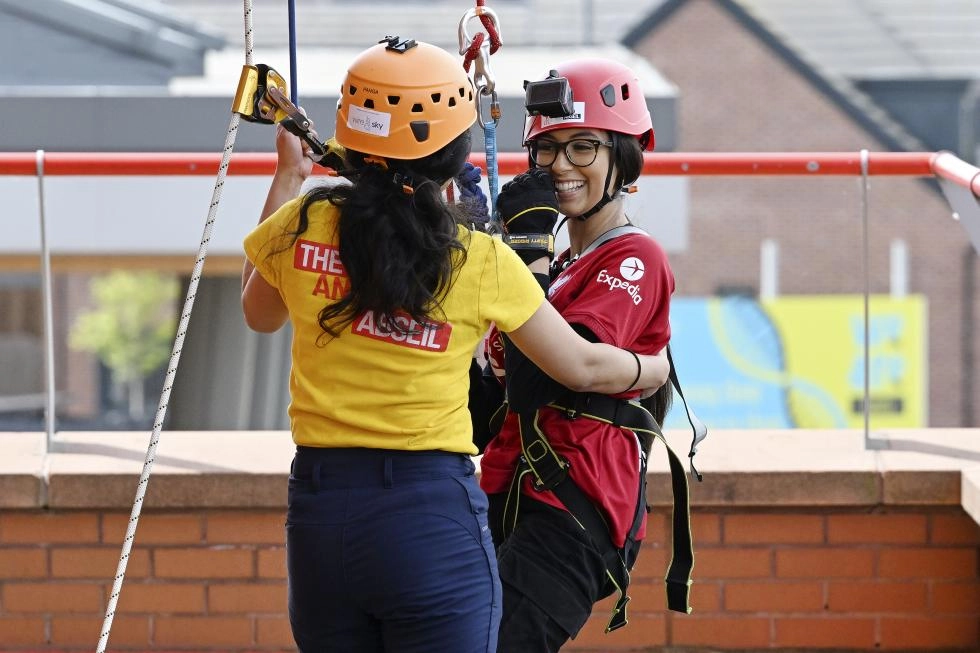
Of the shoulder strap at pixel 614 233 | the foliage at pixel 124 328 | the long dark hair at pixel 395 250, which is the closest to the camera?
the long dark hair at pixel 395 250

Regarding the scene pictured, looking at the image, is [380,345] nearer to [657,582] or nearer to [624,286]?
[624,286]

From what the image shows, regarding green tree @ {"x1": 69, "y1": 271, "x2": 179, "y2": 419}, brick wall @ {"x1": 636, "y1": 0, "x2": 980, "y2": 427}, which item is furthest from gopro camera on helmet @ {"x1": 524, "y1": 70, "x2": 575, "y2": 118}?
green tree @ {"x1": 69, "y1": 271, "x2": 179, "y2": 419}

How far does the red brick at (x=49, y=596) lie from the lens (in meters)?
3.87

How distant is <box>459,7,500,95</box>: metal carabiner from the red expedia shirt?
0.39m

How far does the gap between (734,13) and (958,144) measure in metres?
5.72

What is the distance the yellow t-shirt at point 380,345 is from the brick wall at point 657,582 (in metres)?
1.62

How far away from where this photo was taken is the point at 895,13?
37062 millimetres

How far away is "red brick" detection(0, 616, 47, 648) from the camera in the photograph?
3.88m

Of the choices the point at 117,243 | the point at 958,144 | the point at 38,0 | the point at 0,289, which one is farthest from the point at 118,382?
the point at 117,243

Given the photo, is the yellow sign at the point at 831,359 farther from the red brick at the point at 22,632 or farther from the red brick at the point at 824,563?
the red brick at the point at 22,632

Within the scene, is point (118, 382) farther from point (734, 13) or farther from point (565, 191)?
point (565, 191)

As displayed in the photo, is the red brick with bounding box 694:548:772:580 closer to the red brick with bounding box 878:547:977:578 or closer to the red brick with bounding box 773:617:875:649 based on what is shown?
the red brick with bounding box 773:617:875:649

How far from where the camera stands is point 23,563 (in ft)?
12.7

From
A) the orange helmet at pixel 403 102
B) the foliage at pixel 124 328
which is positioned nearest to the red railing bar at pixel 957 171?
the orange helmet at pixel 403 102
